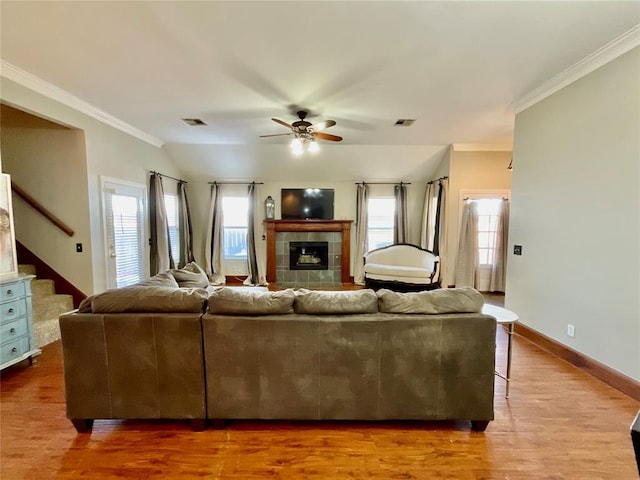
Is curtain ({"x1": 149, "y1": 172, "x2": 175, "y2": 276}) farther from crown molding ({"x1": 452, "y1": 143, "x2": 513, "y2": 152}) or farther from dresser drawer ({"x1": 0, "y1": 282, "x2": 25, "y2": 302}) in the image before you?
crown molding ({"x1": 452, "y1": 143, "x2": 513, "y2": 152})

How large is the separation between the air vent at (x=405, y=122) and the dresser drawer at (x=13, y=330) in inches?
194

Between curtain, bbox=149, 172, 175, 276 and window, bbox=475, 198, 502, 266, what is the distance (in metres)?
5.79

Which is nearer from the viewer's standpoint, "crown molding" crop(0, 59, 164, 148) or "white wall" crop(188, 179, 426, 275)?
"crown molding" crop(0, 59, 164, 148)

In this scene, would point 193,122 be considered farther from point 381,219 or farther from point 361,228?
point 381,219

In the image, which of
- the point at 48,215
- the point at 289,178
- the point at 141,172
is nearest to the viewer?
the point at 48,215

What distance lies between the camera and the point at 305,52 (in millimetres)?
2498

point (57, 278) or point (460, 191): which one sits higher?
point (460, 191)

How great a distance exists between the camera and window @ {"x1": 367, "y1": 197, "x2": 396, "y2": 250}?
22.4 ft

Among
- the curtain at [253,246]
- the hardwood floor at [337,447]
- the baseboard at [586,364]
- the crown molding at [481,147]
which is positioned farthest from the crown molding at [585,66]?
the curtain at [253,246]

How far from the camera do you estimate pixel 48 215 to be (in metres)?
3.66

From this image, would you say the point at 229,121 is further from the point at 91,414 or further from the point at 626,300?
the point at 626,300

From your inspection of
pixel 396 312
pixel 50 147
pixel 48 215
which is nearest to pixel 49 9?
pixel 50 147

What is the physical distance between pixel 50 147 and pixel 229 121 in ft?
7.27

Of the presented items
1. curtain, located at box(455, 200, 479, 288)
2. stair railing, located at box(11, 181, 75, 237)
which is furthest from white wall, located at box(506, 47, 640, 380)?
stair railing, located at box(11, 181, 75, 237)
